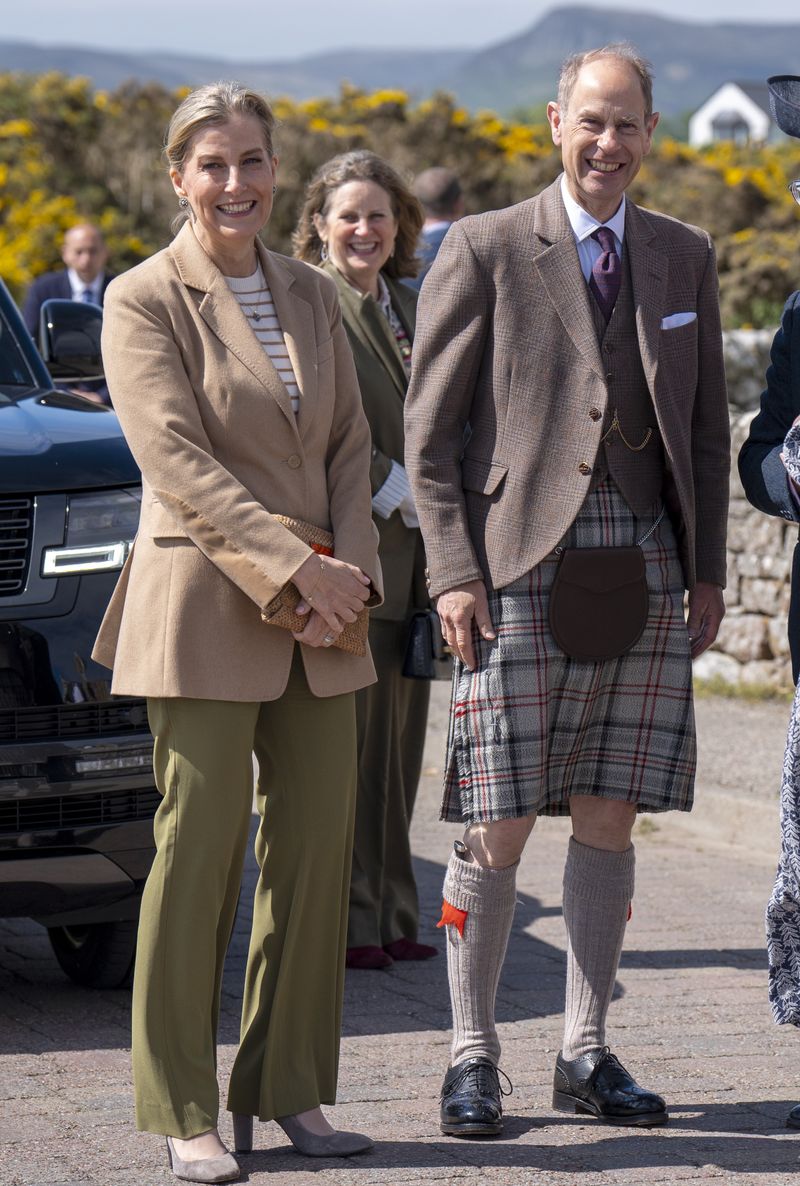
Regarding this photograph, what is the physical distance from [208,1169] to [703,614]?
163 centimetres

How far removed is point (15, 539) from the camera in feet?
14.6

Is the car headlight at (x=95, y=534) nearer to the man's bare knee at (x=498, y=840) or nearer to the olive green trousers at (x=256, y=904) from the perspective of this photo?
the olive green trousers at (x=256, y=904)

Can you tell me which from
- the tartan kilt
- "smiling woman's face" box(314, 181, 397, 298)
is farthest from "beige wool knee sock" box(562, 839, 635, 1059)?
"smiling woman's face" box(314, 181, 397, 298)

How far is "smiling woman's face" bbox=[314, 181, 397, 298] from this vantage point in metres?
5.27

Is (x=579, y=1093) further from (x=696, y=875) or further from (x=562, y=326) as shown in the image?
(x=696, y=875)

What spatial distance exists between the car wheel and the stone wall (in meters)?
5.34

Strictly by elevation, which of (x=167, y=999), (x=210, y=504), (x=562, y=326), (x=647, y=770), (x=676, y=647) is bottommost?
(x=167, y=999)

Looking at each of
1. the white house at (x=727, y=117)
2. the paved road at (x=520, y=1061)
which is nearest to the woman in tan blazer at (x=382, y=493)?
the paved road at (x=520, y=1061)

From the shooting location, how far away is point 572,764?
12.7 feet

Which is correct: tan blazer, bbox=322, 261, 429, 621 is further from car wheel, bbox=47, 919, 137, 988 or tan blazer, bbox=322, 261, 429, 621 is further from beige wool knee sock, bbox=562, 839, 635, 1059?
beige wool knee sock, bbox=562, 839, 635, 1059

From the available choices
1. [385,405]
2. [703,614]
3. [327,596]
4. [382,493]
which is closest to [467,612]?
[327,596]

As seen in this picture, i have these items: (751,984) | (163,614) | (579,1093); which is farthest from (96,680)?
(751,984)

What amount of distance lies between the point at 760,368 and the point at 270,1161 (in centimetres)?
933

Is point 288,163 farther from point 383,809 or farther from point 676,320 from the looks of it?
point 676,320
